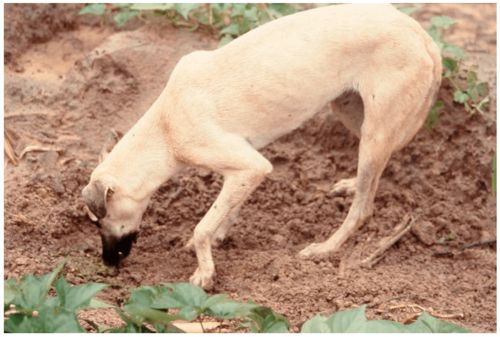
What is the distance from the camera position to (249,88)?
21.9 feet

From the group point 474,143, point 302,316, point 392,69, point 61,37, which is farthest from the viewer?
point 61,37

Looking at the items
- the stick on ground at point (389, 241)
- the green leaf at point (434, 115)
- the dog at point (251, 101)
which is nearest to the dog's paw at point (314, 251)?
the stick on ground at point (389, 241)

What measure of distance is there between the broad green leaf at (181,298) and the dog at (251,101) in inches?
77.0

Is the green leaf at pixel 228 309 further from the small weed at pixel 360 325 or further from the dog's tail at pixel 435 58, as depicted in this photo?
the dog's tail at pixel 435 58

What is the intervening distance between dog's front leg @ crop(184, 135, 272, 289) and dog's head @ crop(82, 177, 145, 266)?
48 cm

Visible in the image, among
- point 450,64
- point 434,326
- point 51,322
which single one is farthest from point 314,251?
point 51,322

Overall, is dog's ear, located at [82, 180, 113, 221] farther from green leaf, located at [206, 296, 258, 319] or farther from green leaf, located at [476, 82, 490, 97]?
green leaf, located at [476, 82, 490, 97]

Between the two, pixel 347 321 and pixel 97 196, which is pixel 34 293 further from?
pixel 97 196

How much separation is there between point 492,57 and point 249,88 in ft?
9.98

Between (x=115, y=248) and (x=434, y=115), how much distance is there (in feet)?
9.49

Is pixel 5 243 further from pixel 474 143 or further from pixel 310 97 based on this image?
pixel 474 143

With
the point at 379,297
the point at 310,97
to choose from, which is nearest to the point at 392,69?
the point at 310,97

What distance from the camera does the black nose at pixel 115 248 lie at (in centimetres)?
688

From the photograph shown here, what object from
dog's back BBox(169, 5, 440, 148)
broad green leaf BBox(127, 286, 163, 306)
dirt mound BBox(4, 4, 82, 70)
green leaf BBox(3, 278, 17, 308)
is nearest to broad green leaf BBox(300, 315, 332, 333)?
broad green leaf BBox(127, 286, 163, 306)
